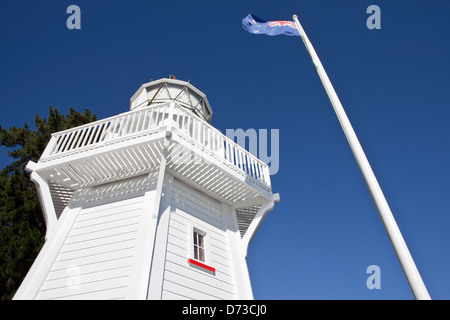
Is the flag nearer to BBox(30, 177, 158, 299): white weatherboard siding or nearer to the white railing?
the white railing

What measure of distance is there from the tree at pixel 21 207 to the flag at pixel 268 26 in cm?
964

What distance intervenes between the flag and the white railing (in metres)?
2.64

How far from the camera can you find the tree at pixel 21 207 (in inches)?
398

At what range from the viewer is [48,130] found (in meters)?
14.2

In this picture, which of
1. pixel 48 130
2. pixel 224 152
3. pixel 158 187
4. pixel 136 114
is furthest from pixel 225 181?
pixel 48 130

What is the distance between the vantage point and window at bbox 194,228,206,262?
6957mm

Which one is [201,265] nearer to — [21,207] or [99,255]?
[99,255]

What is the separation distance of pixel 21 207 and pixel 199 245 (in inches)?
318

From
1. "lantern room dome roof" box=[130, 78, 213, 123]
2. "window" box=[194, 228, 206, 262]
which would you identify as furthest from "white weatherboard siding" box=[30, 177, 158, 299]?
"lantern room dome roof" box=[130, 78, 213, 123]

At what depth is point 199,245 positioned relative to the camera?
7168mm

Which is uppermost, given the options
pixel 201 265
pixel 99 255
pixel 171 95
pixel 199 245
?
pixel 171 95

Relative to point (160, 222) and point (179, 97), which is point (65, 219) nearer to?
point (160, 222)

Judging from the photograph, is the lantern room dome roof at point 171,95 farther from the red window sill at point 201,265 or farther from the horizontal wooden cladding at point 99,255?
the red window sill at point 201,265

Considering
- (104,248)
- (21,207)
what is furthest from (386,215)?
(21,207)
